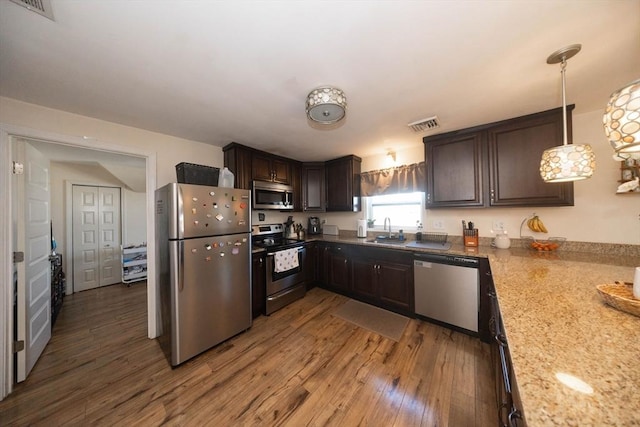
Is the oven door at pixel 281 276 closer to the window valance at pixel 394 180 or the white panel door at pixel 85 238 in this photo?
the window valance at pixel 394 180

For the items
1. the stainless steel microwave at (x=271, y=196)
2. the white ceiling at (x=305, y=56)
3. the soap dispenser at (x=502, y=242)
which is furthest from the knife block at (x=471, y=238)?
the stainless steel microwave at (x=271, y=196)

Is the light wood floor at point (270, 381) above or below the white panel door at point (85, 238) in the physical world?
below

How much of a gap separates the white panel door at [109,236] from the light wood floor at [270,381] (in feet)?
6.15

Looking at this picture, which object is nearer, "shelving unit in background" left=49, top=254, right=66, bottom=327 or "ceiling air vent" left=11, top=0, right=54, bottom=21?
"ceiling air vent" left=11, top=0, right=54, bottom=21

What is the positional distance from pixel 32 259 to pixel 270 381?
2330 mm

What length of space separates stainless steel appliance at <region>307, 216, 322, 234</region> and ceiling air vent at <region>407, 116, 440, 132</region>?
2.25 m

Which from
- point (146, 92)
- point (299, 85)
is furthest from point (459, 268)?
point (146, 92)

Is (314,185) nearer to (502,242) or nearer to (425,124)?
(425,124)

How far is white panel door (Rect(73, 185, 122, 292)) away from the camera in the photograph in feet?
11.8

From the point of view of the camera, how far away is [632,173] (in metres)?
1.76

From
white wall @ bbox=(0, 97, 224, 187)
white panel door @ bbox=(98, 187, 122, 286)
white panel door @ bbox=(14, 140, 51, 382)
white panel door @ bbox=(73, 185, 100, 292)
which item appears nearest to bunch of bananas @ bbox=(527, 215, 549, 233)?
white wall @ bbox=(0, 97, 224, 187)

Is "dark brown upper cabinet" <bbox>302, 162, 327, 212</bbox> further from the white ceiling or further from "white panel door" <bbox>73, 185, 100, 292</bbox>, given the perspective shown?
"white panel door" <bbox>73, 185, 100, 292</bbox>

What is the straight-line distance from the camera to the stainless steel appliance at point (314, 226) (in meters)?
3.88

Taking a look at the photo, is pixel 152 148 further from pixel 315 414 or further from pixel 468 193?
pixel 468 193
